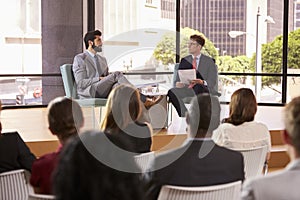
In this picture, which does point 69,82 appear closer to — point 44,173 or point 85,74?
point 85,74

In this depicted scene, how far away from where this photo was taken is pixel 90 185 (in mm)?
1548

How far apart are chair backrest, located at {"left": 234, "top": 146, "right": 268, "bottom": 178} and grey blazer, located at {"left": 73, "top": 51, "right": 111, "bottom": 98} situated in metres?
2.98

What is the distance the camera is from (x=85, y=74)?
6.37 metres

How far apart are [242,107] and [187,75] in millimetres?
2707

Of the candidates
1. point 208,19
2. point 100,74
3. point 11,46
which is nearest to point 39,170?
point 100,74

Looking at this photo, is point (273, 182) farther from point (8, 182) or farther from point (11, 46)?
point (11, 46)

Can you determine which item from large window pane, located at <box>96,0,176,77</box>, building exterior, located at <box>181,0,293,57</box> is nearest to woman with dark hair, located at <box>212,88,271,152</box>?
large window pane, located at <box>96,0,176,77</box>

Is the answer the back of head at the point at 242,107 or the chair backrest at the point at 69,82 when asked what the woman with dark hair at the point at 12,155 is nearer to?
the back of head at the point at 242,107

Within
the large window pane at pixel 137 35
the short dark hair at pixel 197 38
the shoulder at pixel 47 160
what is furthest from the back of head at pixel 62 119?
the large window pane at pixel 137 35

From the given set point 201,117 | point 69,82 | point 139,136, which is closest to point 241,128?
point 139,136

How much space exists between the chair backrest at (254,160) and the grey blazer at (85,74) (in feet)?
9.79

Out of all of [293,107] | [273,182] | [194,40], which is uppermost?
[194,40]

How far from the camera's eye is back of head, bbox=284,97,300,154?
1921mm

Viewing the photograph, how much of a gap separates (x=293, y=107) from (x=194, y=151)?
0.69 m
